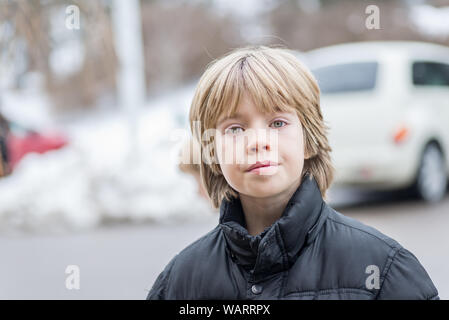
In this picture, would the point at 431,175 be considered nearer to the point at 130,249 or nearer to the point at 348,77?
the point at 348,77

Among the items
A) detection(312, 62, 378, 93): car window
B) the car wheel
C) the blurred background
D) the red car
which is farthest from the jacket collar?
the red car

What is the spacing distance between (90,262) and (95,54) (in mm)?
2241

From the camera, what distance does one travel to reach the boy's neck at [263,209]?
1381 mm

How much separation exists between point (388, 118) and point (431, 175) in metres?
1.01

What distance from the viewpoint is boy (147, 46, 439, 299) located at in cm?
126

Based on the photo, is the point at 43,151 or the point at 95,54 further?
the point at 43,151

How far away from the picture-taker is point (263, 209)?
4.61 ft

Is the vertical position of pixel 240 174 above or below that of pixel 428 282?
above

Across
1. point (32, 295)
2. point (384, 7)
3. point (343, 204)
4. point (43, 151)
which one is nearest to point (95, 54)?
point (32, 295)

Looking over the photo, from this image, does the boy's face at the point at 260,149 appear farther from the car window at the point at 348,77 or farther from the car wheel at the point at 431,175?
the car wheel at the point at 431,175

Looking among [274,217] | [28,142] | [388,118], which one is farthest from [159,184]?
[274,217]

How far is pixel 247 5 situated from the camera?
17.3 meters

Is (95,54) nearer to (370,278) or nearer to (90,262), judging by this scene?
(90,262)

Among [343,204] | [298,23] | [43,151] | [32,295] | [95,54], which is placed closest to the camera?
[95,54]
